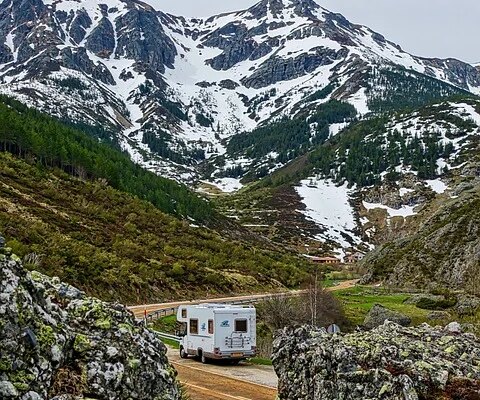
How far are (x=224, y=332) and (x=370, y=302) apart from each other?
127 feet

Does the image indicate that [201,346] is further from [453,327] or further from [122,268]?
[122,268]

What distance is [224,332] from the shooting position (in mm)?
26859

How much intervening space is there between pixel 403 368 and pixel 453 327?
11.7 feet

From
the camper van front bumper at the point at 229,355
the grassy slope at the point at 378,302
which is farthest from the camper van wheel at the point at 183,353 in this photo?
the grassy slope at the point at 378,302

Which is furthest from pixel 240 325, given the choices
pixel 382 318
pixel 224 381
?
pixel 382 318

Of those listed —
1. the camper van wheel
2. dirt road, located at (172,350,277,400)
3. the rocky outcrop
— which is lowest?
dirt road, located at (172,350,277,400)

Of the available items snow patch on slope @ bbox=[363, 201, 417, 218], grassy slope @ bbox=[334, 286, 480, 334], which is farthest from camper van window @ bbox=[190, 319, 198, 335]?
snow patch on slope @ bbox=[363, 201, 417, 218]

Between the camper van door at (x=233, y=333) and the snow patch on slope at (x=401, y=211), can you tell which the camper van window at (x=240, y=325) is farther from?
the snow patch on slope at (x=401, y=211)

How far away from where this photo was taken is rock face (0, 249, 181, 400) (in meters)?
6.51

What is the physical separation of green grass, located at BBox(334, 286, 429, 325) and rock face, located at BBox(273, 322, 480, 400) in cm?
3349

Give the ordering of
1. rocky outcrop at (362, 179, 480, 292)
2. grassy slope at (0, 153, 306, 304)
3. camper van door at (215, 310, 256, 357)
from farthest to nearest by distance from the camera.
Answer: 1. rocky outcrop at (362, 179, 480, 292)
2. grassy slope at (0, 153, 306, 304)
3. camper van door at (215, 310, 256, 357)

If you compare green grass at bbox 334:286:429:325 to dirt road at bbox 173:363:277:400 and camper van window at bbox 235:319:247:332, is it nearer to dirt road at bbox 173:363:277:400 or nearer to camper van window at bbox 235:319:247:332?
camper van window at bbox 235:319:247:332

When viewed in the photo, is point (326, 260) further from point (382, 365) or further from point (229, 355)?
point (382, 365)

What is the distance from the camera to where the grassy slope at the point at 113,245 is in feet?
161
